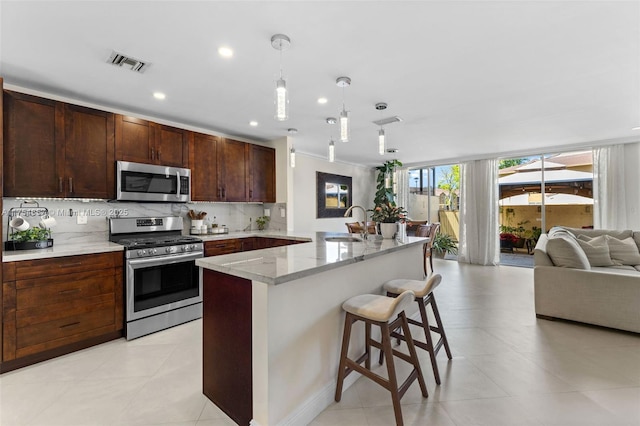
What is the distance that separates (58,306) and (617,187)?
311 inches

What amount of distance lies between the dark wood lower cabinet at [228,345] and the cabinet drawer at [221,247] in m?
1.80

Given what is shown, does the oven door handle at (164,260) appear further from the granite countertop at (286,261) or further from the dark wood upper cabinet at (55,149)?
the granite countertop at (286,261)

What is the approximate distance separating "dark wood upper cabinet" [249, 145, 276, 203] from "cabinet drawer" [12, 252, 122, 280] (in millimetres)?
2079

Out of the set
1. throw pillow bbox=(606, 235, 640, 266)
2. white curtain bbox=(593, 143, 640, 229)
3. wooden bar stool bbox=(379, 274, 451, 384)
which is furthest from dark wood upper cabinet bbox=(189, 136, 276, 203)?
white curtain bbox=(593, 143, 640, 229)

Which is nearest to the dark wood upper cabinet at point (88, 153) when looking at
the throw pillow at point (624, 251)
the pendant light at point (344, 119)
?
the pendant light at point (344, 119)

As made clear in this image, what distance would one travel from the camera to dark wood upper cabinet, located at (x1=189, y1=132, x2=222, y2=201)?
3807 millimetres

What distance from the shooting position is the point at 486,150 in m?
5.80

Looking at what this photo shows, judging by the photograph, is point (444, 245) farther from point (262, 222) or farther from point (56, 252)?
point (56, 252)

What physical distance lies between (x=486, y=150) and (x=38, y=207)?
6.86 meters

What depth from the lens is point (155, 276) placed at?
120 inches

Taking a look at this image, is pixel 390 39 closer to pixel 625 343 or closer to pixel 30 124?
pixel 30 124

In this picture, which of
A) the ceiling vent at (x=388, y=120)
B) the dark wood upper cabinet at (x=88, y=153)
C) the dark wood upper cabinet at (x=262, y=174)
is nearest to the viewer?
the dark wood upper cabinet at (x=88, y=153)

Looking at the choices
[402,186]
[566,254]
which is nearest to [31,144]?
[566,254]

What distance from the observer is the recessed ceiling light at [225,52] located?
214 cm
